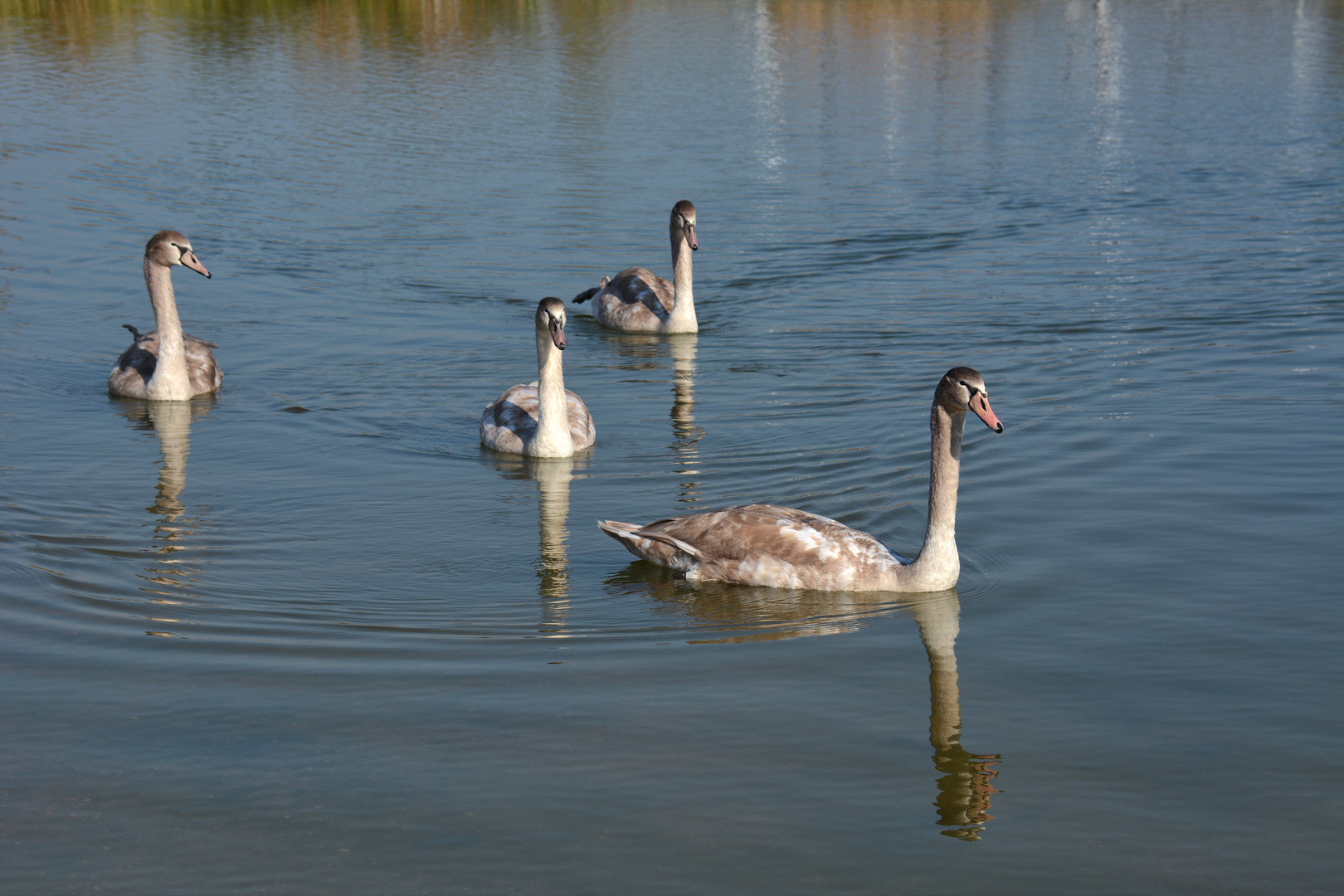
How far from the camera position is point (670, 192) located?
29797 millimetres

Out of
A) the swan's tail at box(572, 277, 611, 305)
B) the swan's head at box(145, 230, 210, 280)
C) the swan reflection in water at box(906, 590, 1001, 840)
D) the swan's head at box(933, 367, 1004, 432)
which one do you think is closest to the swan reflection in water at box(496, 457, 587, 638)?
the swan reflection in water at box(906, 590, 1001, 840)

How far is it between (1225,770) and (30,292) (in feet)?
61.9

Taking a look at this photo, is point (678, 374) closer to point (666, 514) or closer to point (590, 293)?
point (590, 293)

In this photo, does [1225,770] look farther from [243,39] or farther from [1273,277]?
[243,39]

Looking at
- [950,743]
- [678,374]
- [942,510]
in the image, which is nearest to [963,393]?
[942,510]

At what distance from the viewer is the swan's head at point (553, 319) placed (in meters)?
14.2

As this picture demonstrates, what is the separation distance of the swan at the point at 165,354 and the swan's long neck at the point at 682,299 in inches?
Result: 248

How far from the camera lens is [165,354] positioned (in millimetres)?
16750

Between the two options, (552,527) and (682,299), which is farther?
(682,299)

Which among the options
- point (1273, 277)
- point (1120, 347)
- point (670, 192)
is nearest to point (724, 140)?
point (670, 192)

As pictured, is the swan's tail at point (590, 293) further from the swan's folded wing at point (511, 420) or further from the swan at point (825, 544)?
the swan at point (825, 544)

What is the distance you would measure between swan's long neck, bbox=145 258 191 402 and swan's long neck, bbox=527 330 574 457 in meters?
4.66

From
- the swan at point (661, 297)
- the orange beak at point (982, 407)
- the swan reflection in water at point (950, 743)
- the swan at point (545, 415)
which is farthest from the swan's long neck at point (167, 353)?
the orange beak at point (982, 407)

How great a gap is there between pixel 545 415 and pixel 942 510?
17.1 ft
